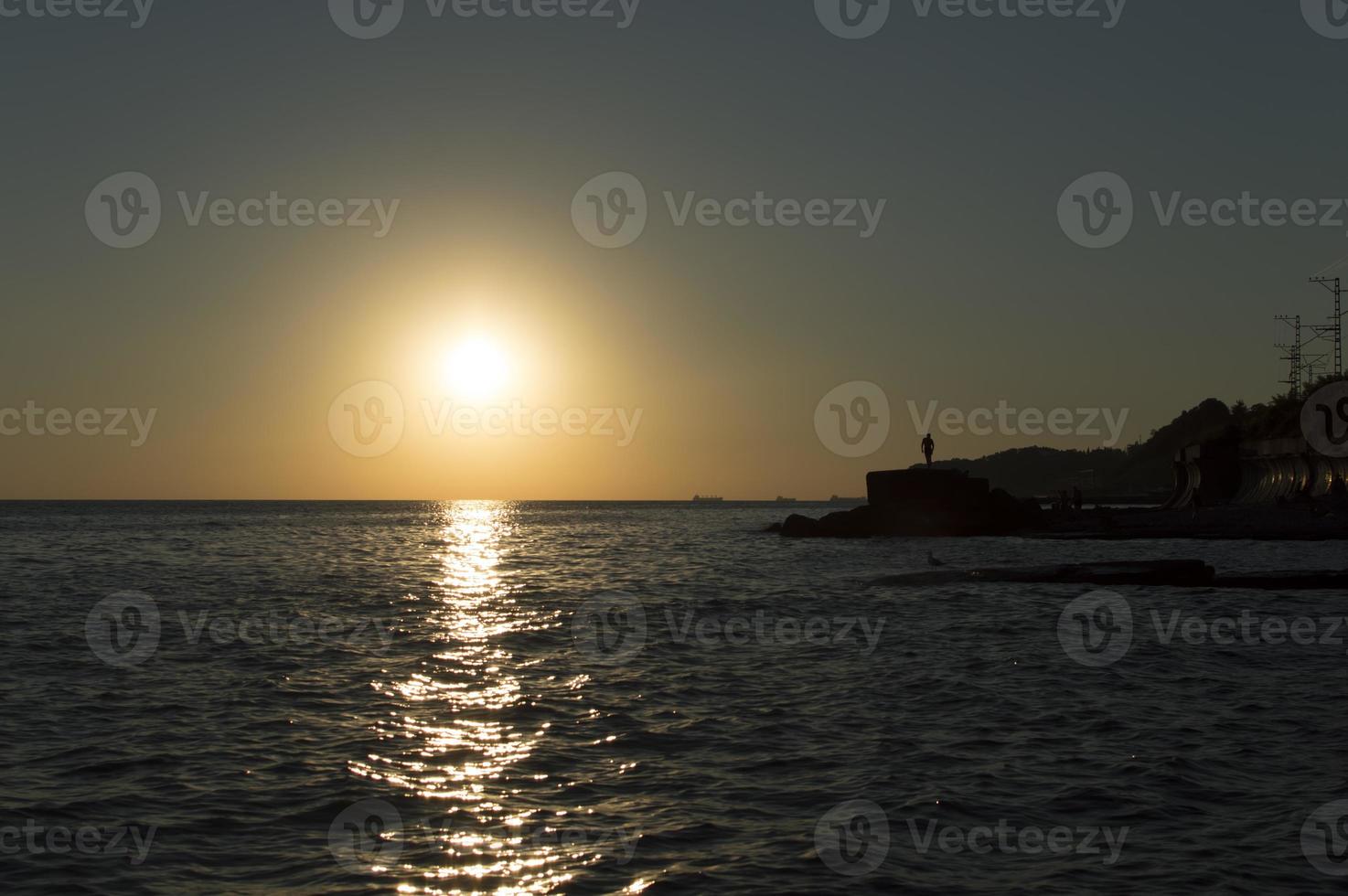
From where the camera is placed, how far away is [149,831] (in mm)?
11820

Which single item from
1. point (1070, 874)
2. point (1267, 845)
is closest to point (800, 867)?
point (1070, 874)

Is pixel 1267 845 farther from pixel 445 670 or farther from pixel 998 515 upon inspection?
pixel 998 515

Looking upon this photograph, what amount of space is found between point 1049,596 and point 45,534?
85173 millimetres
